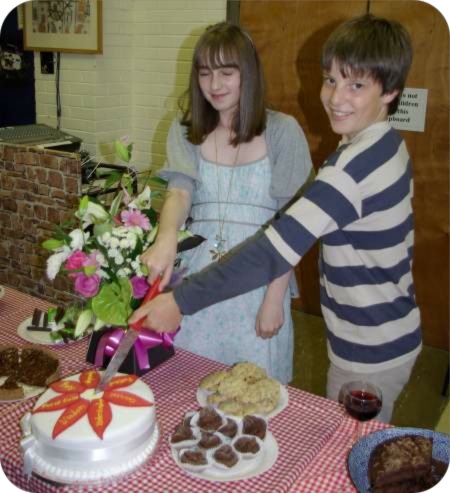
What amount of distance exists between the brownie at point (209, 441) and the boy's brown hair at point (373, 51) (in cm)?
79

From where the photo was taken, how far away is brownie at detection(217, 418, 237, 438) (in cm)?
107

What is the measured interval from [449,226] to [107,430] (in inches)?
90.3

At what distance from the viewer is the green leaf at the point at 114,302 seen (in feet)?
4.00

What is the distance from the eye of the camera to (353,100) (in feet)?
4.10

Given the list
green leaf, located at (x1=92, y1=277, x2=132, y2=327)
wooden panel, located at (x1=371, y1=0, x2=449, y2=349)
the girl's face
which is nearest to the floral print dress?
the girl's face

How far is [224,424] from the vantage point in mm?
1093

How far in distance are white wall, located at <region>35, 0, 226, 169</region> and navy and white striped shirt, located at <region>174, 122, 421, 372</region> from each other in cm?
212

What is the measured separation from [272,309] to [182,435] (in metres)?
0.54

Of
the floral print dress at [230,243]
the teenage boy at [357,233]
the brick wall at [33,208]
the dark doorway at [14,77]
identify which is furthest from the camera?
the dark doorway at [14,77]

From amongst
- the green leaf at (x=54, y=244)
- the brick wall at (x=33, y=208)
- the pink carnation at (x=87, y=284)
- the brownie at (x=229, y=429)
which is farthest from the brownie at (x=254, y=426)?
the brick wall at (x=33, y=208)

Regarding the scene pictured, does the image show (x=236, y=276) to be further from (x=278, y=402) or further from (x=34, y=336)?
(x=34, y=336)

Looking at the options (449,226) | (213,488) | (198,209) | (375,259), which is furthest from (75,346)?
(449,226)

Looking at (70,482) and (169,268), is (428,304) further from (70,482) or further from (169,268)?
(70,482)

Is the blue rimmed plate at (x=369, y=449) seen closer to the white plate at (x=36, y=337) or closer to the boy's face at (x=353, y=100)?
the boy's face at (x=353, y=100)
